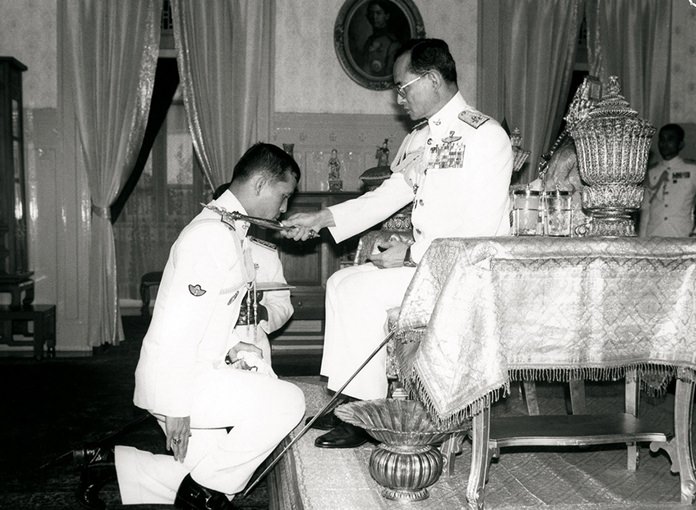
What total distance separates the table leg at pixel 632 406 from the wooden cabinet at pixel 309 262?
3.56 meters

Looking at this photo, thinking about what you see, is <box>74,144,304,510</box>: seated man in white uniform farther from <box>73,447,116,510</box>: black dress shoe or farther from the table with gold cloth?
the table with gold cloth

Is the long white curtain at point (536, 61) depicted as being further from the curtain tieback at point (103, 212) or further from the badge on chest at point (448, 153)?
the badge on chest at point (448, 153)

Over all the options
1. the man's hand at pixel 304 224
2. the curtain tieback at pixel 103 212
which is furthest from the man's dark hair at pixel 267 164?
the curtain tieback at pixel 103 212

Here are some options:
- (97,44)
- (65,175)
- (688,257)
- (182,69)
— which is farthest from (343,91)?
(688,257)

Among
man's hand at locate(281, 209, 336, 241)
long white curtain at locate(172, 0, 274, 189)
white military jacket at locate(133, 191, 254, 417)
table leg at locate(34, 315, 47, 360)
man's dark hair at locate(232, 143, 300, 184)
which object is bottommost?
table leg at locate(34, 315, 47, 360)

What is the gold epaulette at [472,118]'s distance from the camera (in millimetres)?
3010

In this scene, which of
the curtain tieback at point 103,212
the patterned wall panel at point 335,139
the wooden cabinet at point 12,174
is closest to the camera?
the wooden cabinet at point 12,174

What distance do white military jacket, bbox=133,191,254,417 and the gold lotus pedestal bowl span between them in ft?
1.86

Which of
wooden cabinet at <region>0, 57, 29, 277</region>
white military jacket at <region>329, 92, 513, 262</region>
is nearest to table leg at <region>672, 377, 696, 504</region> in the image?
white military jacket at <region>329, 92, 513, 262</region>

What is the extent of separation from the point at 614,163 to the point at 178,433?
6.26 ft

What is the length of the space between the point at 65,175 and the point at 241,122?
1.79 metres

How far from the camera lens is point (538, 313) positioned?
2.30 m

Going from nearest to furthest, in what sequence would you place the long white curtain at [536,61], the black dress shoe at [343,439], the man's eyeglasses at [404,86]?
1. the black dress shoe at [343,439]
2. the man's eyeglasses at [404,86]
3. the long white curtain at [536,61]

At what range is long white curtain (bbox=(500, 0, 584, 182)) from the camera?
7.18 metres
